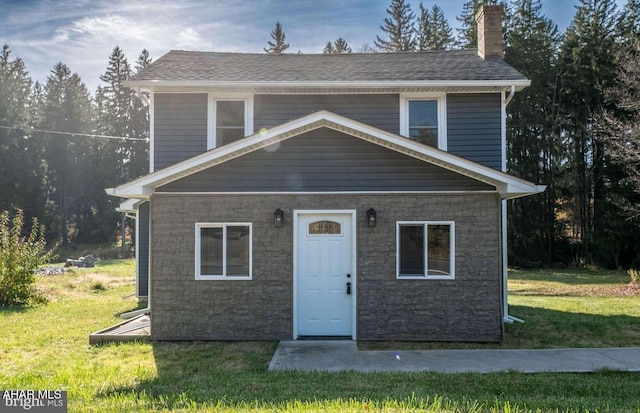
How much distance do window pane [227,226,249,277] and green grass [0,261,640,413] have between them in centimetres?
138

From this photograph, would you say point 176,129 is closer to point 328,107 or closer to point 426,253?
point 328,107

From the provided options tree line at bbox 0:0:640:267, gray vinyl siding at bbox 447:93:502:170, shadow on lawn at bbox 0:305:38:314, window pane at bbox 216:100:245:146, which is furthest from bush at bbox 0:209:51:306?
tree line at bbox 0:0:640:267

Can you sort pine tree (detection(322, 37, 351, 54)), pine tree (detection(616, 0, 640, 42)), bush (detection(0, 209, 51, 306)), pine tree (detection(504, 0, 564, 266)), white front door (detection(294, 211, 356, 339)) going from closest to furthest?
white front door (detection(294, 211, 356, 339)), bush (detection(0, 209, 51, 306)), pine tree (detection(616, 0, 640, 42)), pine tree (detection(504, 0, 564, 266)), pine tree (detection(322, 37, 351, 54))

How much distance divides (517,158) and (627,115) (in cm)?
596

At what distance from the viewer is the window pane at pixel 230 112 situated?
36.3ft

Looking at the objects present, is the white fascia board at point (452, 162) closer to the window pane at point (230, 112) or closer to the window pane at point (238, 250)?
the window pane at point (238, 250)

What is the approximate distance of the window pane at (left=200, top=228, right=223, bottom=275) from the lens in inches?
340

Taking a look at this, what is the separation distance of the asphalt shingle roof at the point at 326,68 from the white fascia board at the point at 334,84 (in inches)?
4.1

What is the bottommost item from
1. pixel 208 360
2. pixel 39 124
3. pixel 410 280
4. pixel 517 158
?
pixel 208 360

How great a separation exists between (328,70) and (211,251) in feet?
19.3

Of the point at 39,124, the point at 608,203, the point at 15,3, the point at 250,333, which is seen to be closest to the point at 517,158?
the point at 608,203

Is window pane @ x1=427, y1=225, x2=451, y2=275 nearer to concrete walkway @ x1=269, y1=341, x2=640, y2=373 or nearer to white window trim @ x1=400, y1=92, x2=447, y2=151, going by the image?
concrete walkway @ x1=269, y1=341, x2=640, y2=373

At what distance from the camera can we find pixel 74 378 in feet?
20.3

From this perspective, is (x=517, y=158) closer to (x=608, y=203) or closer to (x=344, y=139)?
(x=608, y=203)
